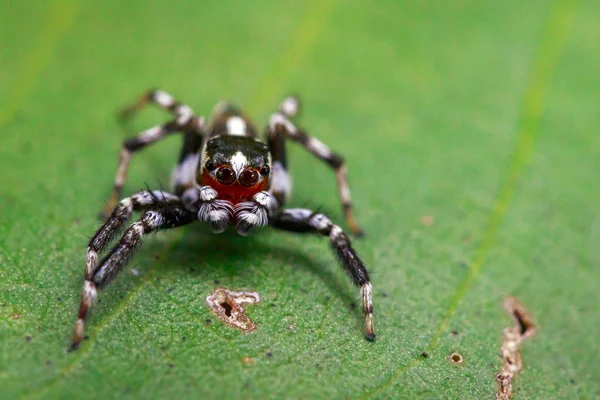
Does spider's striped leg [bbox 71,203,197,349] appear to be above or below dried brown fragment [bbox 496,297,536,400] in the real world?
above

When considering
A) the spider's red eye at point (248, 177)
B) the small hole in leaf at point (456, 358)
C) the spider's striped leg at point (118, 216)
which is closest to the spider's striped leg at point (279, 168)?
the spider's red eye at point (248, 177)

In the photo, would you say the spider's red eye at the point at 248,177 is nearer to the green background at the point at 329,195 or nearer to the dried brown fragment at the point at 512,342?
the green background at the point at 329,195

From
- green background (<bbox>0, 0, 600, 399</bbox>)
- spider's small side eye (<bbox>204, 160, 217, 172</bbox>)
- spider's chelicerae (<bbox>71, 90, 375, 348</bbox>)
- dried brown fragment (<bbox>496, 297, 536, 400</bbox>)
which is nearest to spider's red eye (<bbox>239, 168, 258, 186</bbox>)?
spider's chelicerae (<bbox>71, 90, 375, 348</bbox>)

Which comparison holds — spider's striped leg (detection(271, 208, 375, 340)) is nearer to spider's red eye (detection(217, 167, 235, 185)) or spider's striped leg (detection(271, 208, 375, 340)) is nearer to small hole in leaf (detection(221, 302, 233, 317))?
spider's red eye (detection(217, 167, 235, 185))

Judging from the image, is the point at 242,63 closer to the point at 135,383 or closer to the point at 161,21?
the point at 161,21

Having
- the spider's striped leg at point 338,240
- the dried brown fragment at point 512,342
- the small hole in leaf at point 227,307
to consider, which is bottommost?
the dried brown fragment at point 512,342

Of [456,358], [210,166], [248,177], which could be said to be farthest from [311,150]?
[456,358]

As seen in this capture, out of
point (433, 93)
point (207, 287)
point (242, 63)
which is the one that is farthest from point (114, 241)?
point (433, 93)
